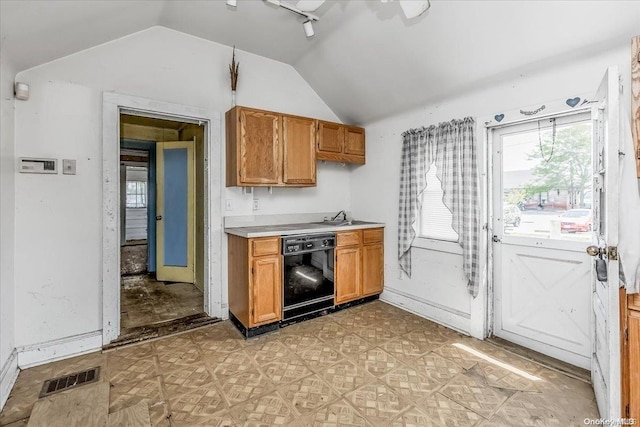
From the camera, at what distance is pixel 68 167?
2586 mm

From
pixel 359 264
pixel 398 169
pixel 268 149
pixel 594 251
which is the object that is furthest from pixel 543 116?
pixel 268 149

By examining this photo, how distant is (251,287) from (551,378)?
253 cm

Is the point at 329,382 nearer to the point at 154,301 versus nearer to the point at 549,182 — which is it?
the point at 549,182

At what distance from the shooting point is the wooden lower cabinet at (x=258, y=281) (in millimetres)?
2881

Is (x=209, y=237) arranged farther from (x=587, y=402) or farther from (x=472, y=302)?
(x=587, y=402)

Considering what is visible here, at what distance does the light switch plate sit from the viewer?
8.43ft

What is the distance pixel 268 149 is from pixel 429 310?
8.37ft

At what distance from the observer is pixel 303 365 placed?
95.4 inches

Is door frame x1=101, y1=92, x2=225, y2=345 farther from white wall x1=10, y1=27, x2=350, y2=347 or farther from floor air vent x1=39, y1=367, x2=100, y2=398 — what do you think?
floor air vent x1=39, y1=367, x2=100, y2=398

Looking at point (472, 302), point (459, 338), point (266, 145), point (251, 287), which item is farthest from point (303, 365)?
point (266, 145)

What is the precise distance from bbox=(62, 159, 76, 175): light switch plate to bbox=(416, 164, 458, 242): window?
11.3 ft

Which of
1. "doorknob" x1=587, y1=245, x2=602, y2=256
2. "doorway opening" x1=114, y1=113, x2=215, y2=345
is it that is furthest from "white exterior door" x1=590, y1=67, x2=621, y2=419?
"doorway opening" x1=114, y1=113, x2=215, y2=345

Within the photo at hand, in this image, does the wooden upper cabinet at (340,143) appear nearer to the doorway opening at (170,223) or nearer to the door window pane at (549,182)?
the doorway opening at (170,223)

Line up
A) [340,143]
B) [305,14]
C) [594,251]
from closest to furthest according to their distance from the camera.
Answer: [594,251], [305,14], [340,143]
